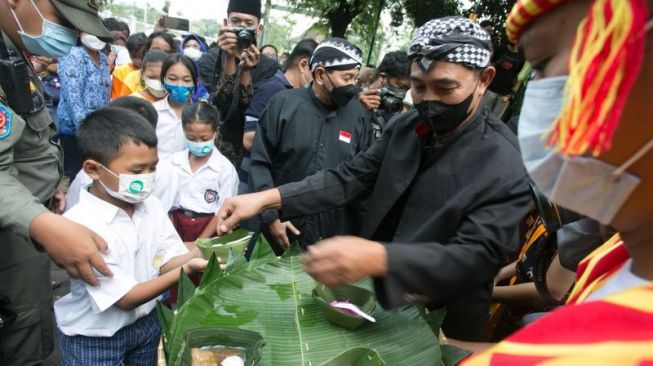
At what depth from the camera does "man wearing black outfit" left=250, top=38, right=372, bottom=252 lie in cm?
285

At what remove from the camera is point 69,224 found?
1548 millimetres

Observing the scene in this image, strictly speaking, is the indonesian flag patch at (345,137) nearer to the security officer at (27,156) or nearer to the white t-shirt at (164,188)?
the white t-shirt at (164,188)

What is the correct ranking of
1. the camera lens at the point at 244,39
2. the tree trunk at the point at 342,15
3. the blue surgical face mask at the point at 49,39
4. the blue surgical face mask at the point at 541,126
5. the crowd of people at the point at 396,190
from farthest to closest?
the tree trunk at the point at 342,15 < the camera lens at the point at 244,39 < the blue surgical face mask at the point at 49,39 < the blue surgical face mask at the point at 541,126 < the crowd of people at the point at 396,190

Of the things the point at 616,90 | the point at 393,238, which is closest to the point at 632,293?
the point at 616,90

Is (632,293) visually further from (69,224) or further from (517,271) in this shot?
(517,271)

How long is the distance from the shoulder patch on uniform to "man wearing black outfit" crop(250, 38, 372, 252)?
52.1 inches

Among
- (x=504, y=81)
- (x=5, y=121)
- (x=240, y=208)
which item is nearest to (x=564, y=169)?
(x=240, y=208)

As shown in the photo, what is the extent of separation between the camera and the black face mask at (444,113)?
168 cm

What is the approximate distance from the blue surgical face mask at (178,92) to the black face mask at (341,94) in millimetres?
1328

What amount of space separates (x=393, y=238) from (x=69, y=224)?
3.85 ft

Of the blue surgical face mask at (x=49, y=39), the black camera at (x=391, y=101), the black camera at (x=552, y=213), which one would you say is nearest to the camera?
the black camera at (x=552, y=213)

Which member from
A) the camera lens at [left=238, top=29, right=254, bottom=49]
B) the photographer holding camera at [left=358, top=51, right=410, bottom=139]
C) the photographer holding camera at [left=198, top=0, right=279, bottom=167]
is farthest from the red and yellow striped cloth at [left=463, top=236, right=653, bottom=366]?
the camera lens at [left=238, top=29, right=254, bottom=49]

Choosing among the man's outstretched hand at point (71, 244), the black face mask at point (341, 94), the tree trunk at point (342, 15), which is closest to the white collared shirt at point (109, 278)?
the man's outstretched hand at point (71, 244)

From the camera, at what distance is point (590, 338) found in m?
0.54
